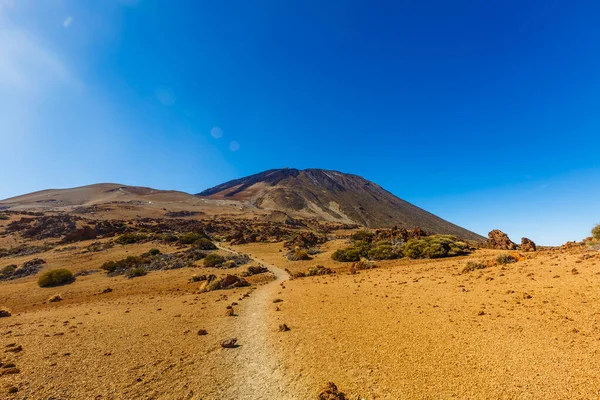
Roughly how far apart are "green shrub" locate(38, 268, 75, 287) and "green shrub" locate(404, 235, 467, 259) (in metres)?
30.9

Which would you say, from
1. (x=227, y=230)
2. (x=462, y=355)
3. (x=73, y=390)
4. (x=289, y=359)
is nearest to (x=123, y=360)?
(x=73, y=390)

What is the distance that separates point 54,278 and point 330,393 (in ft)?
87.3

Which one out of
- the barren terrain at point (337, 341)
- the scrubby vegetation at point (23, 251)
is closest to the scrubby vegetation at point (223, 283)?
the barren terrain at point (337, 341)

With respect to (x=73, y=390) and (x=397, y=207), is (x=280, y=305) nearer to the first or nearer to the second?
(x=73, y=390)

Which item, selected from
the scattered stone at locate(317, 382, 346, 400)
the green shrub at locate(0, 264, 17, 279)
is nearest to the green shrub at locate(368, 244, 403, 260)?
the scattered stone at locate(317, 382, 346, 400)

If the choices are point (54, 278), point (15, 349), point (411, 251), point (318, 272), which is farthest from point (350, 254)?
point (54, 278)

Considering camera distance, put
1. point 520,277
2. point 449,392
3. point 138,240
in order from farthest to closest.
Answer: point 138,240 → point 520,277 → point 449,392

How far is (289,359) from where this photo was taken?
7.82 meters

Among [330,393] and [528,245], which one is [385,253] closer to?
[528,245]

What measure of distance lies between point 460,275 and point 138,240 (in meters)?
42.1

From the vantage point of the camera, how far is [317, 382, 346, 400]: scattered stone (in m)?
5.64

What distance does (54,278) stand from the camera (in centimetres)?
2242

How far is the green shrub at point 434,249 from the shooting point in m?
26.1

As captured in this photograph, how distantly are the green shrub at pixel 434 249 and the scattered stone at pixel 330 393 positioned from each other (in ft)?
76.0
